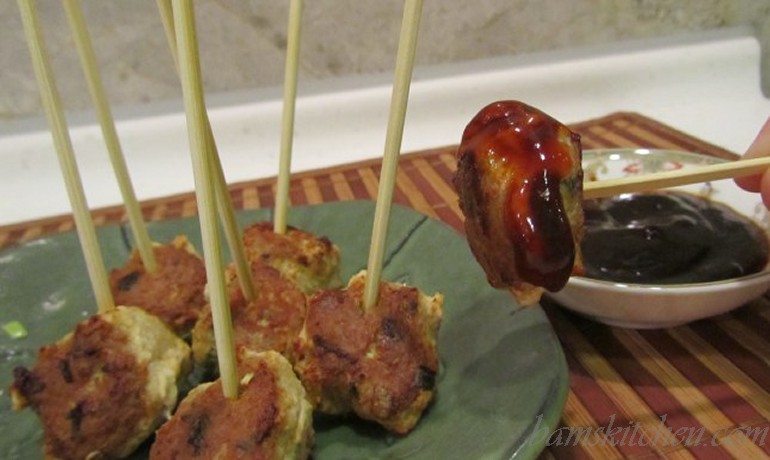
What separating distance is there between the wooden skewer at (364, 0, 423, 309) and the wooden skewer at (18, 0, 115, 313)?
0.41 metres

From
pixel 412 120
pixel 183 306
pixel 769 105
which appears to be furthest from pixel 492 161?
pixel 769 105

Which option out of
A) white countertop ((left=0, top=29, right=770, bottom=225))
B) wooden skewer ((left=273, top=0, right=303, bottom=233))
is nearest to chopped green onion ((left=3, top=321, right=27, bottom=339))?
wooden skewer ((left=273, top=0, right=303, bottom=233))

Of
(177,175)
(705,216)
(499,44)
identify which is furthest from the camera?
(499,44)

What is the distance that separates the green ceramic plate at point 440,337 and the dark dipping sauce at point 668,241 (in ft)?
0.66

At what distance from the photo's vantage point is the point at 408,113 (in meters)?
2.11

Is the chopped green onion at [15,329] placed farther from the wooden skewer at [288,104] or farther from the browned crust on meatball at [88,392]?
the wooden skewer at [288,104]

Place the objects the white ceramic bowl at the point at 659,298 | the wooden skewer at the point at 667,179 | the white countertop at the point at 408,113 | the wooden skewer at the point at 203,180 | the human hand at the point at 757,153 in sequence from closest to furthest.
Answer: the wooden skewer at the point at 203,180 → the wooden skewer at the point at 667,179 → the white ceramic bowl at the point at 659,298 → the human hand at the point at 757,153 → the white countertop at the point at 408,113

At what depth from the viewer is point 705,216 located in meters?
1.24

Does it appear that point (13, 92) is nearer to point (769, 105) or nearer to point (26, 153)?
point (26, 153)

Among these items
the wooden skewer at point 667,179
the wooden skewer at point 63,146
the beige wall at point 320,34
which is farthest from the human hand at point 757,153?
the beige wall at point 320,34

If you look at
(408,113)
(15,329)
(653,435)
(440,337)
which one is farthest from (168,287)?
(408,113)

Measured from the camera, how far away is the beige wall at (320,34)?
76.4 inches

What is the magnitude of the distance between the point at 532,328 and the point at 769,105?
1657 millimetres

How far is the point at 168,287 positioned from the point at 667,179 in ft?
2.63
